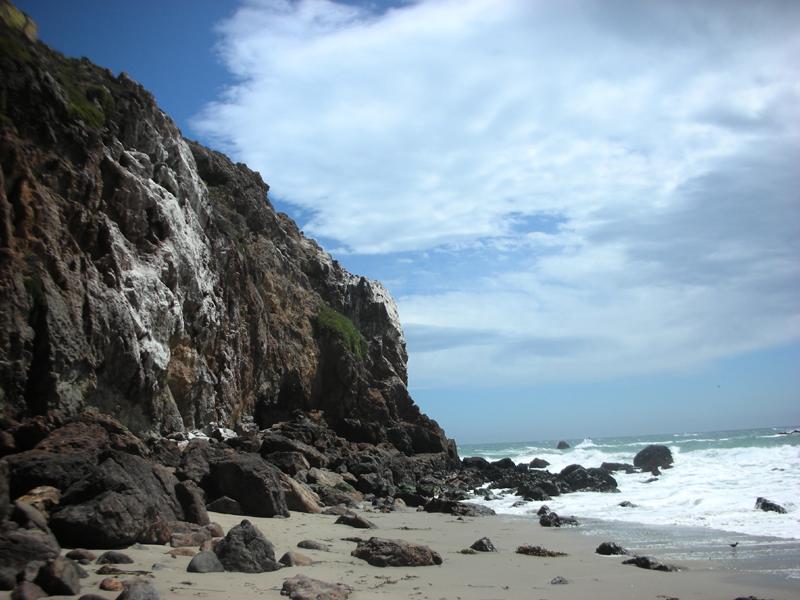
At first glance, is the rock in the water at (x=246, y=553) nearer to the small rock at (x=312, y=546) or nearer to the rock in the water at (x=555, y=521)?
the small rock at (x=312, y=546)

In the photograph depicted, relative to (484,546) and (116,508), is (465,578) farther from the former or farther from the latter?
(116,508)

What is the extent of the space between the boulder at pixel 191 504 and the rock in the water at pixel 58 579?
531 cm

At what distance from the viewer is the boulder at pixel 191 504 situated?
12.8 meters

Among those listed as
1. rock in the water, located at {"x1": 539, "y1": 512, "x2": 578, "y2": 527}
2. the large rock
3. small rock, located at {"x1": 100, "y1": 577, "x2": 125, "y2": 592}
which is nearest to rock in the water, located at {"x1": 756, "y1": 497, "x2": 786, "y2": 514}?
rock in the water, located at {"x1": 539, "y1": 512, "x2": 578, "y2": 527}

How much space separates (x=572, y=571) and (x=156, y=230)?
2396cm

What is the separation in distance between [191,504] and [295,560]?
10.9 ft

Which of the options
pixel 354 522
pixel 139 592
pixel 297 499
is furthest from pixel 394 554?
pixel 297 499

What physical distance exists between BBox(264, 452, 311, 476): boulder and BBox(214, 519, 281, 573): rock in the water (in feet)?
47.2

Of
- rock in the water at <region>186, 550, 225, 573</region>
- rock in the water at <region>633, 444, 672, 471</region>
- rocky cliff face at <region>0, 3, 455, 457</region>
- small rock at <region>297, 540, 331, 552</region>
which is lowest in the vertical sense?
rock in the water at <region>633, 444, 672, 471</region>

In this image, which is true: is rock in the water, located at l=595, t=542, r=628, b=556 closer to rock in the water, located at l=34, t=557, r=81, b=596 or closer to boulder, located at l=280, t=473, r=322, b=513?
boulder, located at l=280, t=473, r=322, b=513

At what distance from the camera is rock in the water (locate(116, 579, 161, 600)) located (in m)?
7.09

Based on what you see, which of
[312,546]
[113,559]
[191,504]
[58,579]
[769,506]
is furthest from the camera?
[769,506]

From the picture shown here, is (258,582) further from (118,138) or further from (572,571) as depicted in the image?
(118,138)

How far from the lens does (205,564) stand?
9336 millimetres
